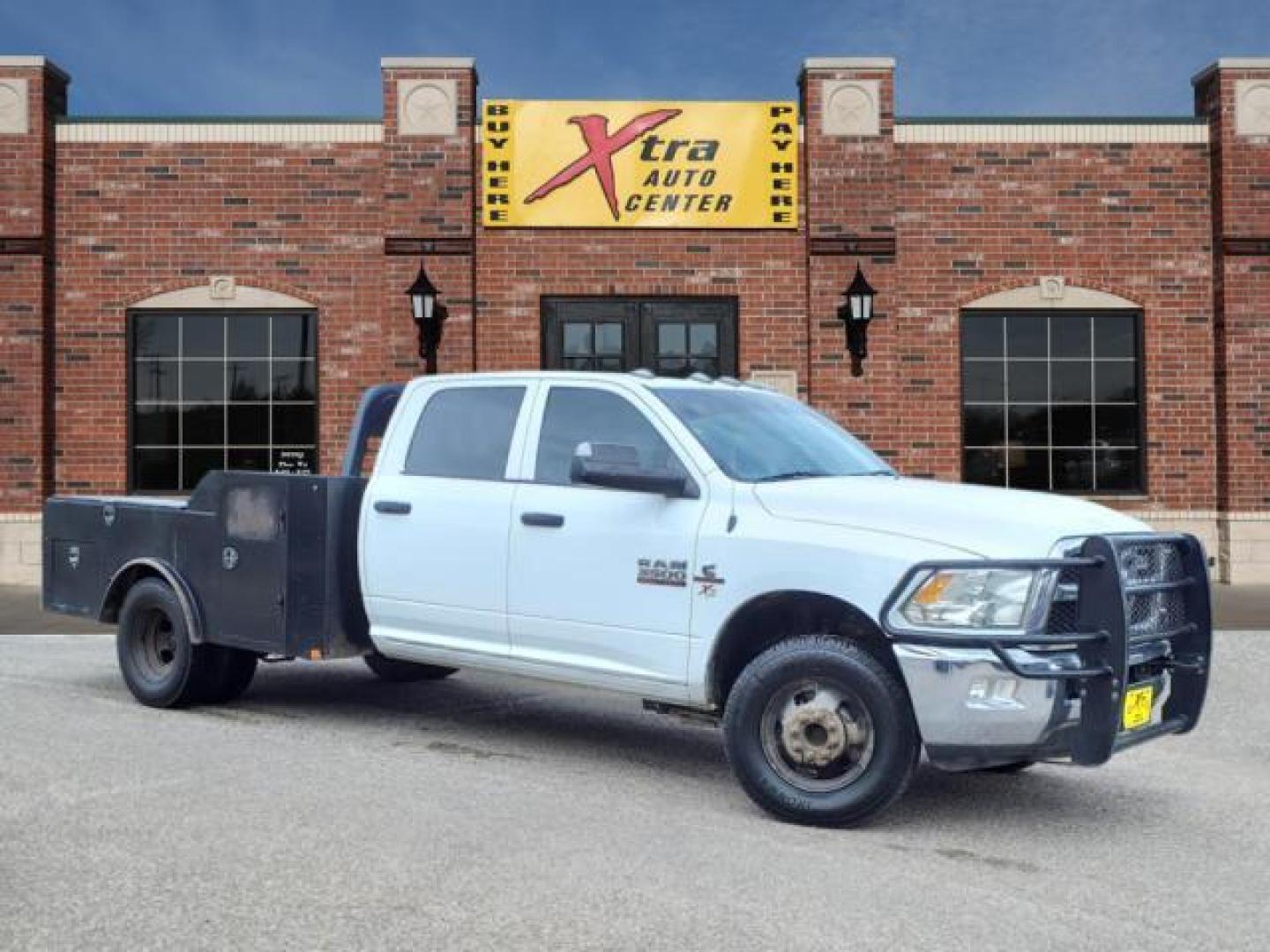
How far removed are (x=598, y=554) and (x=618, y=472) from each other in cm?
47

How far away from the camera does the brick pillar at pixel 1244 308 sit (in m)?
16.0

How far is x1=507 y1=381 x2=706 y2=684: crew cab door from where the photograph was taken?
19.4 feet

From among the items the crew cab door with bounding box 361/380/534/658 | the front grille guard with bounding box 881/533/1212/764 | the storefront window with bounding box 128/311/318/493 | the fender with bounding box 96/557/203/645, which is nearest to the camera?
the front grille guard with bounding box 881/533/1212/764

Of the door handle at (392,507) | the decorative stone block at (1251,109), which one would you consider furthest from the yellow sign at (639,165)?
the door handle at (392,507)

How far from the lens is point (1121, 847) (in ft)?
16.9

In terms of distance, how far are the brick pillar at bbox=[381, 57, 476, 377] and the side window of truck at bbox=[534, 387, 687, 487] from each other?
9392 mm

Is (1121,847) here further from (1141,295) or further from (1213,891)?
(1141,295)

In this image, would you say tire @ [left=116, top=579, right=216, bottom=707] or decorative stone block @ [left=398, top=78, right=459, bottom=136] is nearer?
tire @ [left=116, top=579, right=216, bottom=707]

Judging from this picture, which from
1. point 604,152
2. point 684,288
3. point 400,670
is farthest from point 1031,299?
point 400,670

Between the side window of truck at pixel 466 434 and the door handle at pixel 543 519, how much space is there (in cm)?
37

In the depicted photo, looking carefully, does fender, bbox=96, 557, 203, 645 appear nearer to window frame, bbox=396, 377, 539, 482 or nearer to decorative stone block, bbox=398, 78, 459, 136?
window frame, bbox=396, 377, 539, 482

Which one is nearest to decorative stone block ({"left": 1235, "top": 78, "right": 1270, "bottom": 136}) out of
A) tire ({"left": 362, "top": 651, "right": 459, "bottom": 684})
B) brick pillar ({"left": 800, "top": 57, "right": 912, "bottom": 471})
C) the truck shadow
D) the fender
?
brick pillar ({"left": 800, "top": 57, "right": 912, "bottom": 471})

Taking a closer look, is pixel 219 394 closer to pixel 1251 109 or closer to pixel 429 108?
pixel 429 108

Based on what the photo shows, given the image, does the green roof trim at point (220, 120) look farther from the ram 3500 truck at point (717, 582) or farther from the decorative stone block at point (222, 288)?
the ram 3500 truck at point (717, 582)
